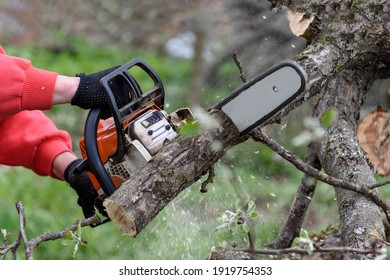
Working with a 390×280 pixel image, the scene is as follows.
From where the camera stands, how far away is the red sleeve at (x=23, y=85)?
2.12 meters

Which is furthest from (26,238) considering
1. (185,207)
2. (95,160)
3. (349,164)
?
(349,164)

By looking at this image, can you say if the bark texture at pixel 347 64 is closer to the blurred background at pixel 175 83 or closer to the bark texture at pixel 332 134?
the bark texture at pixel 332 134

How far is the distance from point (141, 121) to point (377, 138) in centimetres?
135

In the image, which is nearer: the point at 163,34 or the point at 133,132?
the point at 133,132

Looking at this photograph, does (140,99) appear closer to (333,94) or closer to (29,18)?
(333,94)

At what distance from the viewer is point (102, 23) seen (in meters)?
6.78

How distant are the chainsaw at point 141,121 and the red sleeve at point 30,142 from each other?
572mm

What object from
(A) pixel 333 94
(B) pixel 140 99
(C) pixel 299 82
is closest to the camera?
(C) pixel 299 82

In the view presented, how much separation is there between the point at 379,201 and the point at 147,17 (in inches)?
194

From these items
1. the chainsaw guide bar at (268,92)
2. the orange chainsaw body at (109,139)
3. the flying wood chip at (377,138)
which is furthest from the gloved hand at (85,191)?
the flying wood chip at (377,138)

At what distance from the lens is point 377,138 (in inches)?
117

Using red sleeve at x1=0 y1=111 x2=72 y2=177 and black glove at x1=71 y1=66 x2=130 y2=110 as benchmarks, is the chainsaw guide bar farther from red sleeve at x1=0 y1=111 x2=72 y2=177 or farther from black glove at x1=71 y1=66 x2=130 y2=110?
red sleeve at x1=0 y1=111 x2=72 y2=177

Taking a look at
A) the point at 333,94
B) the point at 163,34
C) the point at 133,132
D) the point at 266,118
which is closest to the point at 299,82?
the point at 266,118

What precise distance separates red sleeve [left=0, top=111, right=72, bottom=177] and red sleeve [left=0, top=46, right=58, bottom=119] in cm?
49
